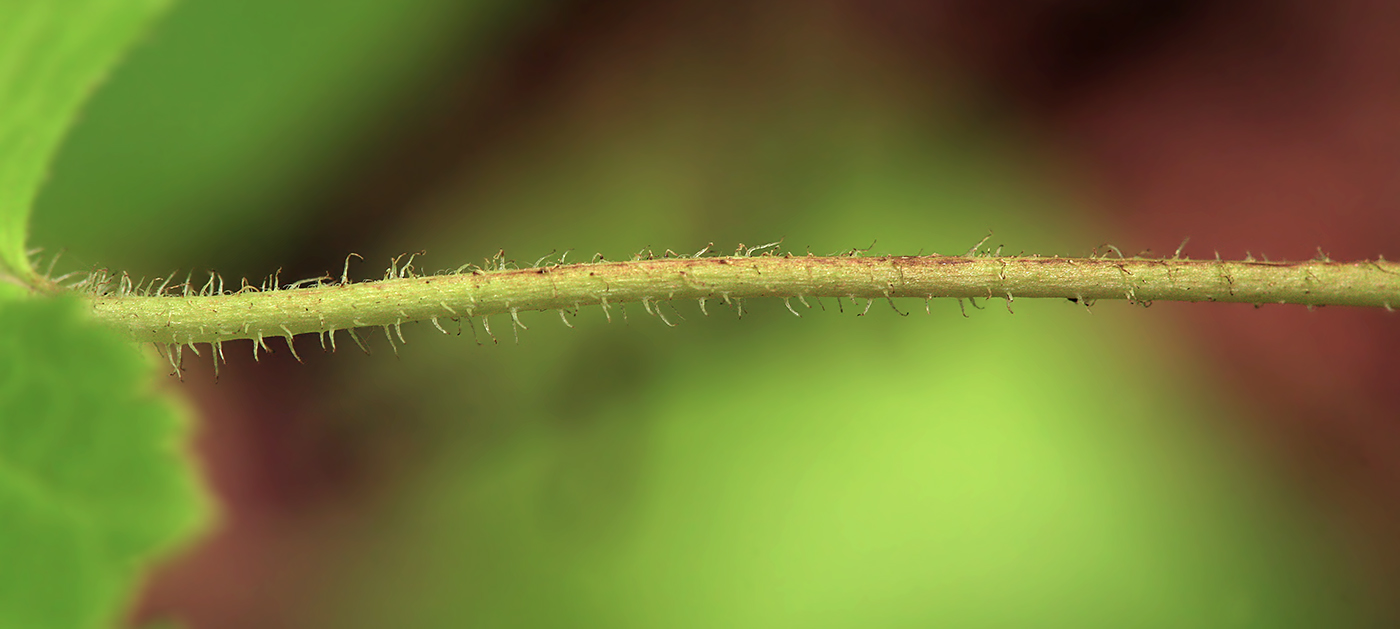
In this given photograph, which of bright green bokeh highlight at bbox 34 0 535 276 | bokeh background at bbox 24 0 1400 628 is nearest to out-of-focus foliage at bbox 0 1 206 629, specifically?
→ bokeh background at bbox 24 0 1400 628

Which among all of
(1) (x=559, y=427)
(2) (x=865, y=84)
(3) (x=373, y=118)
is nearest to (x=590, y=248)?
(1) (x=559, y=427)

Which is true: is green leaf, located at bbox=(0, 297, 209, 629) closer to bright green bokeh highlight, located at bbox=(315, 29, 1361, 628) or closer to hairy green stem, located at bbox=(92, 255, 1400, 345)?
hairy green stem, located at bbox=(92, 255, 1400, 345)

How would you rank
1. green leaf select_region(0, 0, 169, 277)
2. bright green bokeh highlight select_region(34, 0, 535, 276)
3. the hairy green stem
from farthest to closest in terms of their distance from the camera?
bright green bokeh highlight select_region(34, 0, 535, 276) < green leaf select_region(0, 0, 169, 277) < the hairy green stem

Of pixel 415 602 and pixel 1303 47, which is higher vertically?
pixel 1303 47

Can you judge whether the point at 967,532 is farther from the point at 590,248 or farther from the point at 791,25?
the point at 791,25

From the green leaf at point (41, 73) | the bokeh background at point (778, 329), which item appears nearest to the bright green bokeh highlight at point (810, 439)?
the bokeh background at point (778, 329)

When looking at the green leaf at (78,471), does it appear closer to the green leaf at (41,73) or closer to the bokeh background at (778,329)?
the green leaf at (41,73)

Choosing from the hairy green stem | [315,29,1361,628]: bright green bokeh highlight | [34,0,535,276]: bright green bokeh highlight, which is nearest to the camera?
the hairy green stem
